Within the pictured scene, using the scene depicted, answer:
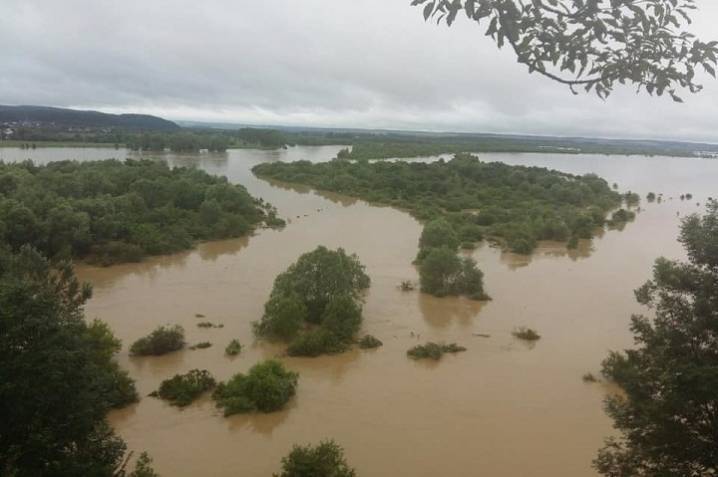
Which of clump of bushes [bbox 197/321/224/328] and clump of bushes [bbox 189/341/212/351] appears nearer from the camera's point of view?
clump of bushes [bbox 189/341/212/351]

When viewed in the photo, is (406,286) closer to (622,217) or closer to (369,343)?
(369,343)

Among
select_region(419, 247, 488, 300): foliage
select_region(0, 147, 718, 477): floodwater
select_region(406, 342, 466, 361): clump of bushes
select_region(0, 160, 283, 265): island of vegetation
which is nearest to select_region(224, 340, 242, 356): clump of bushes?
select_region(0, 147, 718, 477): floodwater

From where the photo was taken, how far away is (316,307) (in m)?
15.7

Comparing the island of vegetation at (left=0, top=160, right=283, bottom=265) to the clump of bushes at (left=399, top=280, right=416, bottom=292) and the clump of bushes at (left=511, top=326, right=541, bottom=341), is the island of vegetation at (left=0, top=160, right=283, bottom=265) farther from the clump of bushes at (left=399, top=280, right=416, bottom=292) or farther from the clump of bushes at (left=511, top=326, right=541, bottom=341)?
the clump of bushes at (left=511, top=326, right=541, bottom=341)

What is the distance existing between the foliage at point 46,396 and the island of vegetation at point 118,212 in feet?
46.1

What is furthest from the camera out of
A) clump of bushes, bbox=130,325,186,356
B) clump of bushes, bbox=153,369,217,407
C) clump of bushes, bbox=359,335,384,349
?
clump of bushes, bbox=359,335,384,349

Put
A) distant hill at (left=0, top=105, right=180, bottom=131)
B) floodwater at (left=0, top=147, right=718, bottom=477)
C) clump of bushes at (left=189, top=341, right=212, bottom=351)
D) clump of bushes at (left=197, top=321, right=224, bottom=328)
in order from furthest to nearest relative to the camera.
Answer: distant hill at (left=0, top=105, right=180, bottom=131) < clump of bushes at (left=197, top=321, right=224, bottom=328) < clump of bushes at (left=189, top=341, right=212, bottom=351) < floodwater at (left=0, top=147, right=718, bottom=477)

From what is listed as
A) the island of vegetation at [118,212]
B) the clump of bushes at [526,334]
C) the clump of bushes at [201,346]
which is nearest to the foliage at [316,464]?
the clump of bushes at [201,346]

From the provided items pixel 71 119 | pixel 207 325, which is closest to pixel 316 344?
pixel 207 325

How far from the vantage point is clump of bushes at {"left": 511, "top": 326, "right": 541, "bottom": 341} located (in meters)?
15.0

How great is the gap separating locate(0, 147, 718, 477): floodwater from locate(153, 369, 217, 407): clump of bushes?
0.83 feet

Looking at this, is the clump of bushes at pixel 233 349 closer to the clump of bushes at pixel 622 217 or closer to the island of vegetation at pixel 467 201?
the island of vegetation at pixel 467 201

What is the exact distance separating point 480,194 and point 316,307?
95.4 ft

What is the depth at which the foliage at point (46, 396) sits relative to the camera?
6.11 meters
